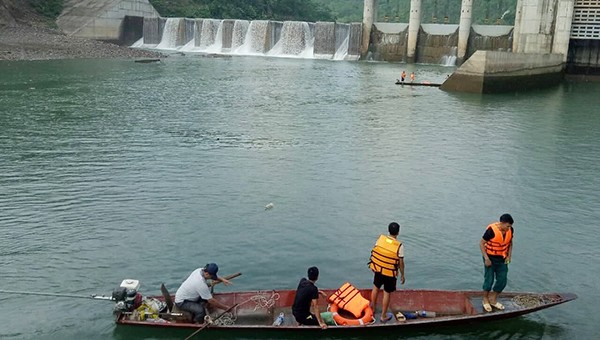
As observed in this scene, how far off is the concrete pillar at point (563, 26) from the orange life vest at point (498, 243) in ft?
160

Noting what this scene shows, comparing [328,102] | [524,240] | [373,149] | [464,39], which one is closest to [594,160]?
[373,149]

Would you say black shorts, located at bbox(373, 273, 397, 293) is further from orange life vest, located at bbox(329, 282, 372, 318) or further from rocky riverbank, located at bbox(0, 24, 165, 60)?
rocky riverbank, located at bbox(0, 24, 165, 60)

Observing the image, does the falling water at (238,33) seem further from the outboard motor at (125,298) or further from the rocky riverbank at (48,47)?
the outboard motor at (125,298)

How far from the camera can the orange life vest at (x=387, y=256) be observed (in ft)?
31.6

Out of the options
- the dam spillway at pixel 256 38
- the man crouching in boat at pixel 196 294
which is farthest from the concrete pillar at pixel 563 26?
the man crouching in boat at pixel 196 294

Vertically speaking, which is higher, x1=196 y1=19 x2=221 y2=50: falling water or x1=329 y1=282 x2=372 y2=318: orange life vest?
x1=196 y1=19 x2=221 y2=50: falling water

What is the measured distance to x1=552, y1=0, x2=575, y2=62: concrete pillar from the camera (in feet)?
171

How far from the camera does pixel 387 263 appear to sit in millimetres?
9719

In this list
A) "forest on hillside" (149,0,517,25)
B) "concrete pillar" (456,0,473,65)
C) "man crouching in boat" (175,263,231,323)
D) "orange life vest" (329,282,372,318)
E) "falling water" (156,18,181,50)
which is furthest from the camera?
"forest on hillside" (149,0,517,25)

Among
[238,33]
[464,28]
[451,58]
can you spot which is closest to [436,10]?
[238,33]

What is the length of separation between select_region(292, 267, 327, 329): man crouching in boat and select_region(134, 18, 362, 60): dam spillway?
6158 cm

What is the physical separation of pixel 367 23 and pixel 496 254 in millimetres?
61207

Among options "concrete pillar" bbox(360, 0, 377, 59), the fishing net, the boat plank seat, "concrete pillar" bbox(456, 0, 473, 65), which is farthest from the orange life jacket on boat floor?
"concrete pillar" bbox(360, 0, 377, 59)

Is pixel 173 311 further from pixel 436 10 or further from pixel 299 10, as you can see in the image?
pixel 436 10
